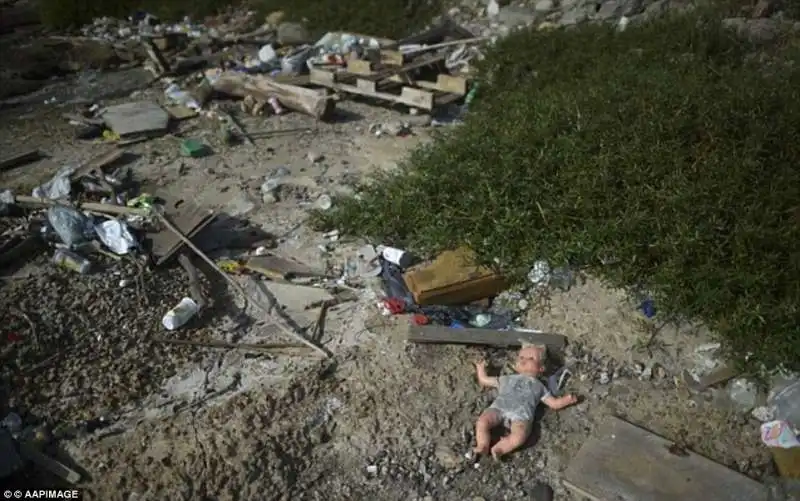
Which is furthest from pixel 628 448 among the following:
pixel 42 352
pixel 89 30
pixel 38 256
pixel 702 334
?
pixel 89 30

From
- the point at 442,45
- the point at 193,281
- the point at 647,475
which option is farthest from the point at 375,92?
the point at 647,475

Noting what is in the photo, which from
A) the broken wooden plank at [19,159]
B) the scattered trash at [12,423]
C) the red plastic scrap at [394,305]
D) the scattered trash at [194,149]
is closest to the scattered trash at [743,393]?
the red plastic scrap at [394,305]

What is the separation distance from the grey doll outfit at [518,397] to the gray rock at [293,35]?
6.88 meters

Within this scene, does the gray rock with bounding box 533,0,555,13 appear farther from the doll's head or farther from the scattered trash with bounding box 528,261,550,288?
the doll's head

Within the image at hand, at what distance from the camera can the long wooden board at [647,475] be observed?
3.26m

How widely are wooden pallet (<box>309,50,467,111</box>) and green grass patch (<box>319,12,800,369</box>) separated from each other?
50.1 inches

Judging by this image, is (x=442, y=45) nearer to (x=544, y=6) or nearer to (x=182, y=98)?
(x=544, y=6)

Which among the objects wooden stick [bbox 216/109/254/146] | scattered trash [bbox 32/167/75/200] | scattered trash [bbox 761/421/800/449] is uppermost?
scattered trash [bbox 32/167/75/200]

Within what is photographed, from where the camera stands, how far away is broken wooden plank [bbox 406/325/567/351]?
4.12 meters

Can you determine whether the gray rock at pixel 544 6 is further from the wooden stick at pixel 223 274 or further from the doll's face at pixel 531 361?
the doll's face at pixel 531 361

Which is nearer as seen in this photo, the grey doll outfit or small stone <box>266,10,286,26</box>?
the grey doll outfit

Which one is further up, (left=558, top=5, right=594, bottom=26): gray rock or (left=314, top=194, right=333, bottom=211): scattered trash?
(left=558, top=5, right=594, bottom=26): gray rock

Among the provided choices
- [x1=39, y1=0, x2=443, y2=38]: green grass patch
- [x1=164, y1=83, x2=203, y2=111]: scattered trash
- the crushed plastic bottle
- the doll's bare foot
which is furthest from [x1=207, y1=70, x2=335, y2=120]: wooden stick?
the crushed plastic bottle

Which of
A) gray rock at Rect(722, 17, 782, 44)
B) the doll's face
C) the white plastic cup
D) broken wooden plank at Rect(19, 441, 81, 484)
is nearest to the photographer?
broken wooden plank at Rect(19, 441, 81, 484)
